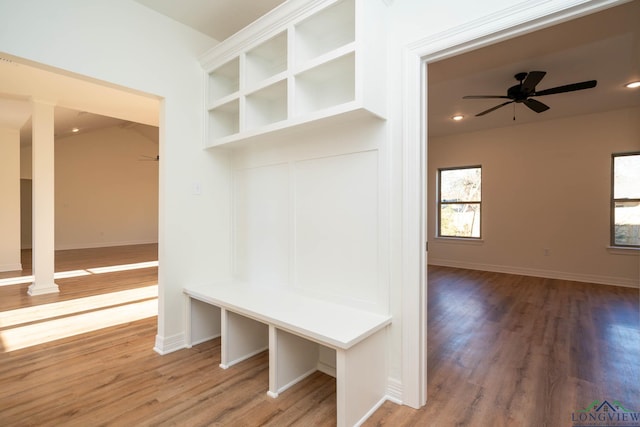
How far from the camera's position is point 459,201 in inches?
261

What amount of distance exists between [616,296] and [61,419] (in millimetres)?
6232

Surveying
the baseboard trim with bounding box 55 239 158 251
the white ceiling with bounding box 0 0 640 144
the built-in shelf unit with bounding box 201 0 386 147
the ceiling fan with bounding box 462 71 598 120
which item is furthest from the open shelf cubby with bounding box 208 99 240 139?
the baseboard trim with bounding box 55 239 158 251

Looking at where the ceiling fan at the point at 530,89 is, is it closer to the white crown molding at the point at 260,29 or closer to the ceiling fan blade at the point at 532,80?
the ceiling fan blade at the point at 532,80

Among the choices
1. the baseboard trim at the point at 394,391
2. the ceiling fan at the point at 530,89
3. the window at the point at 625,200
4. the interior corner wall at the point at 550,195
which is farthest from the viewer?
the interior corner wall at the point at 550,195

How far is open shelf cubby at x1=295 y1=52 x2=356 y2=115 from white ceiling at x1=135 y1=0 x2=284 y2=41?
804mm

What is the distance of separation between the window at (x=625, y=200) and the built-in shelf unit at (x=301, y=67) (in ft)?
17.9

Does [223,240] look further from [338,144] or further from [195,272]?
[338,144]

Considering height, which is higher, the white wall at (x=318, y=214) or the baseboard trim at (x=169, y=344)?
the white wall at (x=318, y=214)

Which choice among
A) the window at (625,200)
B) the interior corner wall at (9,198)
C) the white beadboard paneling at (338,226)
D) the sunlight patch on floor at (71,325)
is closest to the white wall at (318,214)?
the white beadboard paneling at (338,226)

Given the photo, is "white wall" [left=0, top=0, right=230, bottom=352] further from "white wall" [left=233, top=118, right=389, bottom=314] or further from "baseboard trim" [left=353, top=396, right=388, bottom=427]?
"baseboard trim" [left=353, top=396, right=388, bottom=427]

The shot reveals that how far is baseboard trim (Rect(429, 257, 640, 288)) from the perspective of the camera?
5.00m

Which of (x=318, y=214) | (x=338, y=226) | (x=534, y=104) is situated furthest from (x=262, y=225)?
(x=534, y=104)

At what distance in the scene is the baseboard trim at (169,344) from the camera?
104 inches

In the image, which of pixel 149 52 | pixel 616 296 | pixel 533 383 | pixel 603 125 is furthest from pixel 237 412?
pixel 603 125
